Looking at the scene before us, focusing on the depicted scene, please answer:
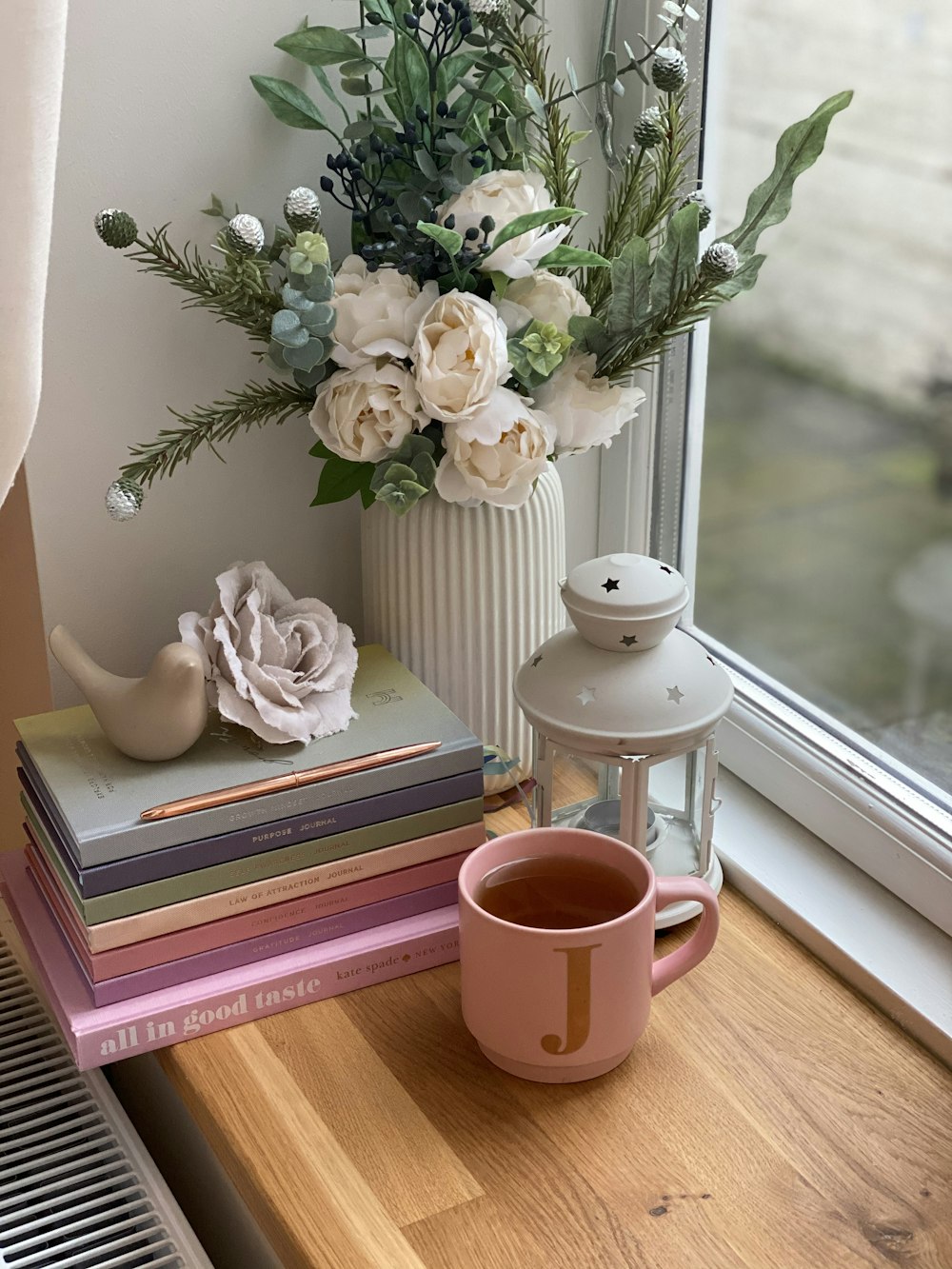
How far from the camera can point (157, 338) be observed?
36.6 inches

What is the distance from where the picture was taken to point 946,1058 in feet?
2.59

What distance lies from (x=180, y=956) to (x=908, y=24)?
711 mm

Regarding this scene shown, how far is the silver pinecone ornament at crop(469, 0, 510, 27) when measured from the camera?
2.64 ft

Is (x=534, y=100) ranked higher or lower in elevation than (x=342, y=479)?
higher

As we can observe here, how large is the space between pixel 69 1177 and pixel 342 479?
0.46 m

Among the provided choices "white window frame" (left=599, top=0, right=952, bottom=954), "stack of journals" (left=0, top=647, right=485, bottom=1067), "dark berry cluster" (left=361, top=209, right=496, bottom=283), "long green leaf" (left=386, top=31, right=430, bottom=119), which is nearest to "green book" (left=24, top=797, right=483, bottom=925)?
"stack of journals" (left=0, top=647, right=485, bottom=1067)

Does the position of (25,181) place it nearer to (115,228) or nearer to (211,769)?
(115,228)

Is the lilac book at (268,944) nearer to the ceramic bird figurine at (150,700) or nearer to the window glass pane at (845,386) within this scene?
the ceramic bird figurine at (150,700)

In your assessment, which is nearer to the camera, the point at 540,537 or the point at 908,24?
the point at 908,24

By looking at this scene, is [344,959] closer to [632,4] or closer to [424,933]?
[424,933]

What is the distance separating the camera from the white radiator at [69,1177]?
76 centimetres

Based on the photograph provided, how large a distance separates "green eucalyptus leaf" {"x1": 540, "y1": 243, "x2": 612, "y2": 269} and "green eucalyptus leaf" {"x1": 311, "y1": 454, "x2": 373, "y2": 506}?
177 millimetres

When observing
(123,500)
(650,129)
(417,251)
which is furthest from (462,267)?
(123,500)

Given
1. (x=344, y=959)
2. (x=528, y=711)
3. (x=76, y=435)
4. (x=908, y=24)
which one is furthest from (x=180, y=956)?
(x=908, y=24)
